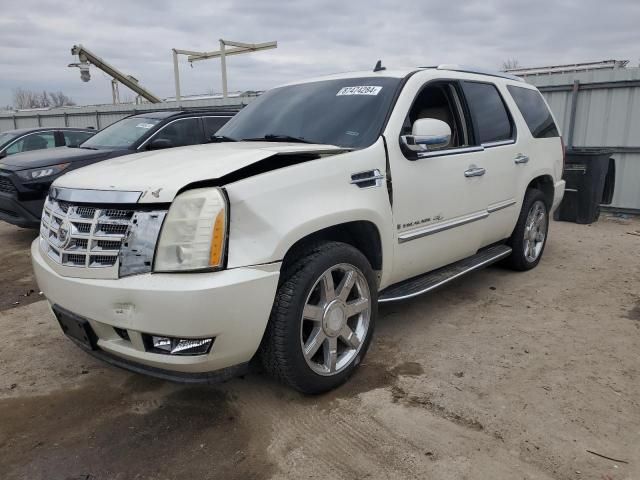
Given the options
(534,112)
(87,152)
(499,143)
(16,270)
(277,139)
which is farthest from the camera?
(87,152)

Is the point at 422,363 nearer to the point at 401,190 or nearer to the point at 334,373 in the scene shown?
the point at 334,373

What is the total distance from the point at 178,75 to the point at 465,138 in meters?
20.9

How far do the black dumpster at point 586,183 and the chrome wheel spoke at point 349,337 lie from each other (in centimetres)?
572

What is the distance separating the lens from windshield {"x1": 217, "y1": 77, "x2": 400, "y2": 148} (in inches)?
131

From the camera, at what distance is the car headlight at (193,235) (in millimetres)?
2244

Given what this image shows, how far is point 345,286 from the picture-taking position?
2.86 m

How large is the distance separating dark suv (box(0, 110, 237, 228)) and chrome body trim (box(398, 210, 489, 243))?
128 inches

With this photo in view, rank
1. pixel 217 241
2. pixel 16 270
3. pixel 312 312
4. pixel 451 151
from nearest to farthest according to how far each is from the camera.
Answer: pixel 217 241 → pixel 312 312 → pixel 451 151 → pixel 16 270

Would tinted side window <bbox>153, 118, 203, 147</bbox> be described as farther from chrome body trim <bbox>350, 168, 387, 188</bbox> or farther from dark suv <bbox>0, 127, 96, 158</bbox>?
chrome body trim <bbox>350, 168, 387, 188</bbox>

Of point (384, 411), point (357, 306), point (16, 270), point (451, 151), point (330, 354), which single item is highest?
point (451, 151)

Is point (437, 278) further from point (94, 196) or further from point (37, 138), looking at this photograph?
point (37, 138)

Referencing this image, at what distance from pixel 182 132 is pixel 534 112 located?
15.3 ft

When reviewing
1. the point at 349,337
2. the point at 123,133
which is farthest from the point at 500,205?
the point at 123,133

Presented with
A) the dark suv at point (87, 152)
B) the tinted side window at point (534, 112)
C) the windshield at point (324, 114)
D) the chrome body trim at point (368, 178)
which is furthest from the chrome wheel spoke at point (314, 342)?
the dark suv at point (87, 152)
